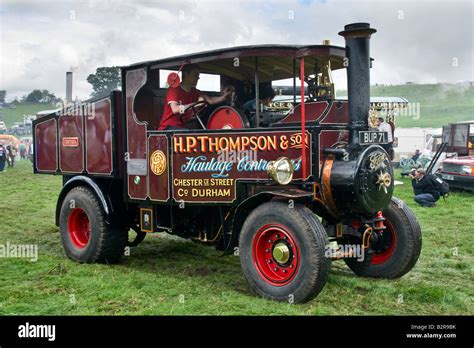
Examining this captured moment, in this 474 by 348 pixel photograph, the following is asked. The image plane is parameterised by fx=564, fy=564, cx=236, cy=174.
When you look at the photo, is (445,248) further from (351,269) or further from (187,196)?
(187,196)

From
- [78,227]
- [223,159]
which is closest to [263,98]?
[223,159]

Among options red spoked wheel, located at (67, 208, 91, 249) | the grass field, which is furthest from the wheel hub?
red spoked wheel, located at (67, 208, 91, 249)

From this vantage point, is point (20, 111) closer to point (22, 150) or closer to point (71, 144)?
point (22, 150)

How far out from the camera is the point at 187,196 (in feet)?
19.0

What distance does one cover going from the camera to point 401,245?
579 cm

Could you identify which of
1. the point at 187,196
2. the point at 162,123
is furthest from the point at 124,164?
the point at 187,196

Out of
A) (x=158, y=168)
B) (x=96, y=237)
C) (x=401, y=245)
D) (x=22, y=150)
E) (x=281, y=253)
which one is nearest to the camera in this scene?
(x=281, y=253)

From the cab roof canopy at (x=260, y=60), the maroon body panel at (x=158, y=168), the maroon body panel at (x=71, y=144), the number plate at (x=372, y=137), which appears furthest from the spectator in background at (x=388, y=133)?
the maroon body panel at (x=71, y=144)

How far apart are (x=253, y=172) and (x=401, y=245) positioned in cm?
176

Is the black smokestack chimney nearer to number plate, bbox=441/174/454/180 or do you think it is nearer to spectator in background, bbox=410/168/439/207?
spectator in background, bbox=410/168/439/207

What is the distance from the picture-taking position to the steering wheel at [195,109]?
6051 millimetres

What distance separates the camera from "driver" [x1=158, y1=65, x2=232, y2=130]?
19.9 ft

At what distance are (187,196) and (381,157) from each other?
1.96 m

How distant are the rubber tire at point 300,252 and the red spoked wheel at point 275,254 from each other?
48mm
